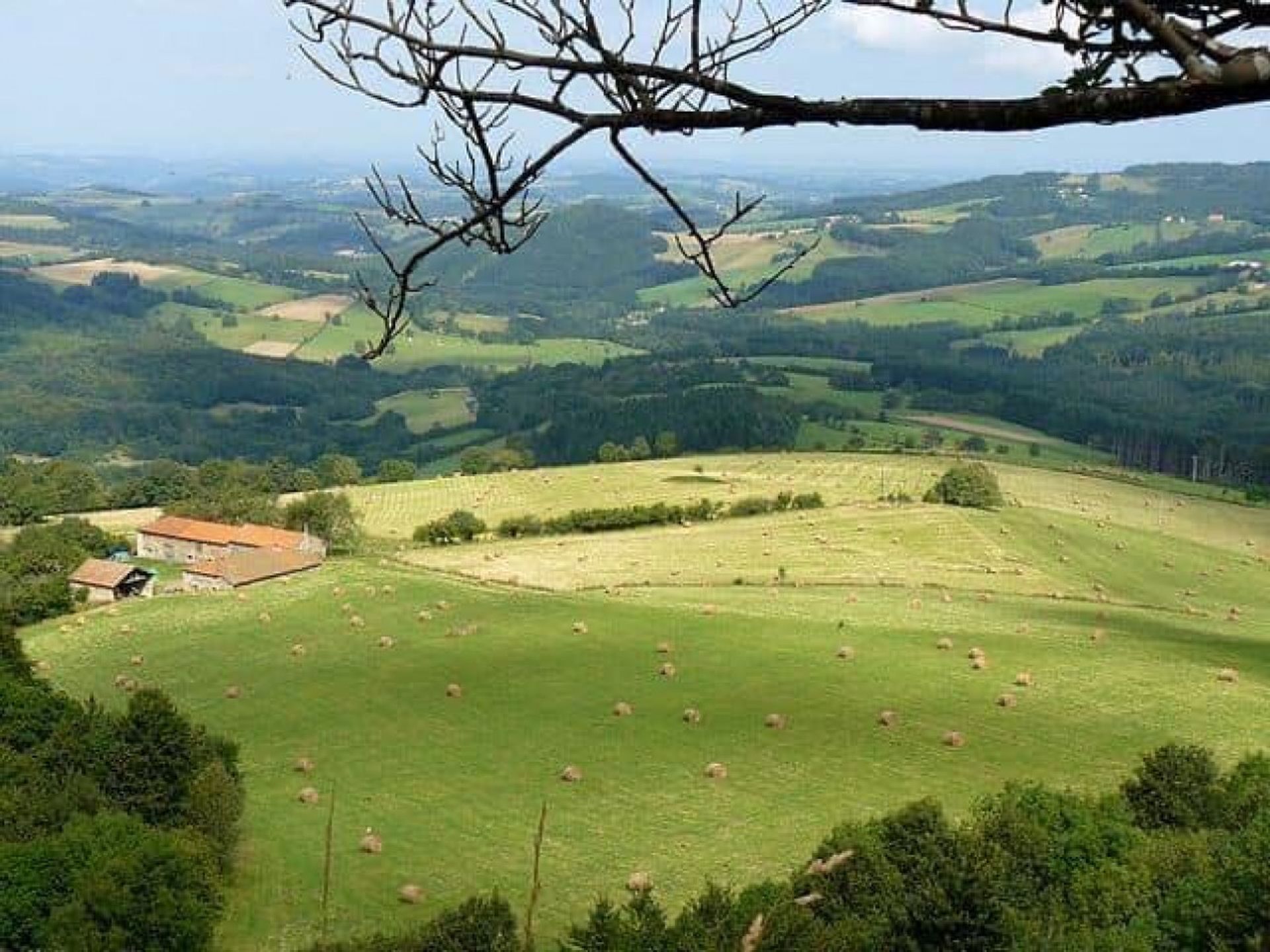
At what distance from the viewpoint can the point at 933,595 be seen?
51719 mm

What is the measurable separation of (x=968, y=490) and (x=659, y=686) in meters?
43.5

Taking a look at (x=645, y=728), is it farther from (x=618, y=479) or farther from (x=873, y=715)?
(x=618, y=479)

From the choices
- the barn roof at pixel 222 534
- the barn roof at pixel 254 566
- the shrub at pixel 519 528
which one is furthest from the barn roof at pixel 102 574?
the shrub at pixel 519 528

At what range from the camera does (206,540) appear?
227 ft

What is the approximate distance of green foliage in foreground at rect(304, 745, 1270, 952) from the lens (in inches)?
673

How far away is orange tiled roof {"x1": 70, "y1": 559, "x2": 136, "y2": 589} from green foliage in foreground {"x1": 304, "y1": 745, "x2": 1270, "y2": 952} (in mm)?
43702

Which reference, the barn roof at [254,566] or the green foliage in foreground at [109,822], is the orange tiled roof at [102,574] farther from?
the green foliage in foreground at [109,822]

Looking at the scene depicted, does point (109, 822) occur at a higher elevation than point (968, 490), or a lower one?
higher

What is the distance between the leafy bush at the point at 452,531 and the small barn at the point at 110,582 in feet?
53.1

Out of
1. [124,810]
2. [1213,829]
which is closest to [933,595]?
[1213,829]

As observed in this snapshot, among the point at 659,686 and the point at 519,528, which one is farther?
the point at 519,528

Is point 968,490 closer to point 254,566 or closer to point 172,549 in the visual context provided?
point 254,566

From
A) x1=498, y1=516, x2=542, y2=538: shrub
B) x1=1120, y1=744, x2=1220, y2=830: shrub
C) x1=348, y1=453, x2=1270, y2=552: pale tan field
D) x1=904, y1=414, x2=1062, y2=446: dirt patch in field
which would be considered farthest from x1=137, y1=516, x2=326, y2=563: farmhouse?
x1=904, y1=414, x2=1062, y2=446: dirt patch in field

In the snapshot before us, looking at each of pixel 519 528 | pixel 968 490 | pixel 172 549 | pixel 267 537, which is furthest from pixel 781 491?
pixel 172 549
